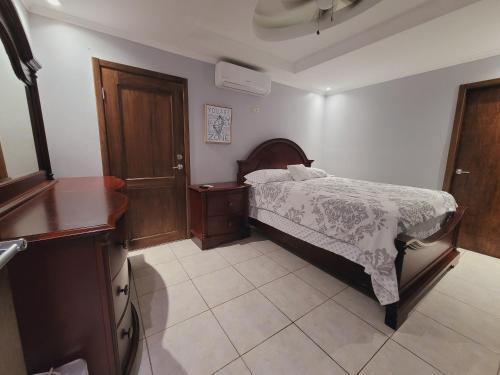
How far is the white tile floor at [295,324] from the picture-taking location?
121 cm

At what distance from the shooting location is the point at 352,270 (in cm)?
176

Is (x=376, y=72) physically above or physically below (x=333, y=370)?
above

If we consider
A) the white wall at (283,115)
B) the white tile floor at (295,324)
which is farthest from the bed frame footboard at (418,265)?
the white wall at (283,115)

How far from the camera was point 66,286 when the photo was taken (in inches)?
32.3

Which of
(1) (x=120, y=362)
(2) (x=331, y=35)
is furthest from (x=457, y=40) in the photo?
(1) (x=120, y=362)

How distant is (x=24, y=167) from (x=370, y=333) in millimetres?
2539

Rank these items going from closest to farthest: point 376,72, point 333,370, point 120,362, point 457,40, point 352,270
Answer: point 120,362 → point 333,370 → point 352,270 → point 457,40 → point 376,72

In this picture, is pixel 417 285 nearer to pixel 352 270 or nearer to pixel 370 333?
pixel 352 270

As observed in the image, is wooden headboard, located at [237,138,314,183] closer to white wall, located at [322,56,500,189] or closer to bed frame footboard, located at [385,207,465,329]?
white wall, located at [322,56,500,189]

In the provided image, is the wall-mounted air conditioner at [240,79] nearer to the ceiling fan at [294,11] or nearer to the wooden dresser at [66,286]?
the ceiling fan at [294,11]

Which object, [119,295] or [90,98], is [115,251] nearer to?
[119,295]

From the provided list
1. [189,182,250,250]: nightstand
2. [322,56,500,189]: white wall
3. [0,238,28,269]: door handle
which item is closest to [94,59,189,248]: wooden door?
[189,182,250,250]: nightstand

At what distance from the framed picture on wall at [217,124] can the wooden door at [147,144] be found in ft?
0.96

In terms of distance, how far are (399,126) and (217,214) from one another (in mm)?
2955
